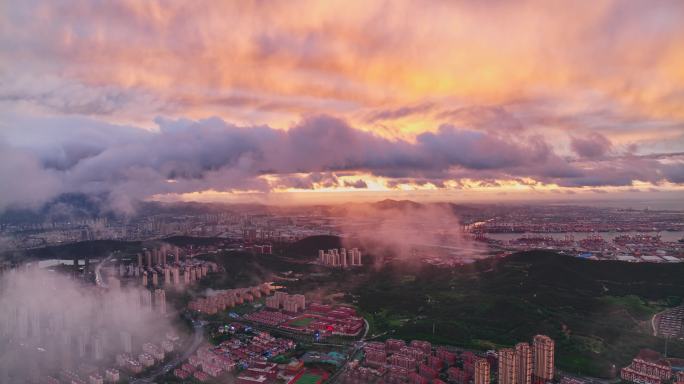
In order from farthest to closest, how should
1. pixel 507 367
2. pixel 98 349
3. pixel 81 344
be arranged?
pixel 81 344
pixel 98 349
pixel 507 367

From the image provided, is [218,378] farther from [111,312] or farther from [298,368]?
[111,312]

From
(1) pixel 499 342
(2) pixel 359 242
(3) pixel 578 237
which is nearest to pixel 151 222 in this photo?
(2) pixel 359 242

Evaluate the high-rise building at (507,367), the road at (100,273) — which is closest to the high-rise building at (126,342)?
the road at (100,273)

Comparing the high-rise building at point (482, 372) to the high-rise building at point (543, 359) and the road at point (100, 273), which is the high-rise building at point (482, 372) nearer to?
the high-rise building at point (543, 359)

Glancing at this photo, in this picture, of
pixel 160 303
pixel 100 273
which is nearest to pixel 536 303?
pixel 160 303

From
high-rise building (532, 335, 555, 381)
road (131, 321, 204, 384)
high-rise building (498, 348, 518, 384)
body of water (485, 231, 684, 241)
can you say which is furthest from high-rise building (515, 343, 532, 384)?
body of water (485, 231, 684, 241)

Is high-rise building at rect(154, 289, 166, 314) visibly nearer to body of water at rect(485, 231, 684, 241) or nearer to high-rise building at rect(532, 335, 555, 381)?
high-rise building at rect(532, 335, 555, 381)

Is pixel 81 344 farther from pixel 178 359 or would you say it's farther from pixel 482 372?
pixel 482 372
